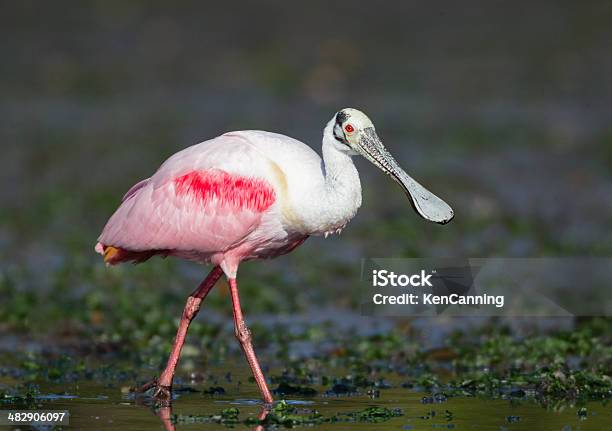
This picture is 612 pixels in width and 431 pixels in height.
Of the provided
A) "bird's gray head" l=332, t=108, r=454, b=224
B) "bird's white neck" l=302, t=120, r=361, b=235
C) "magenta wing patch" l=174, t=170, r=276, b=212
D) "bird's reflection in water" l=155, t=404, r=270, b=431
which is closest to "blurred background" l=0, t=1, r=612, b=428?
"bird's reflection in water" l=155, t=404, r=270, b=431

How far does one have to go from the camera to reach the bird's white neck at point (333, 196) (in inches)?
371

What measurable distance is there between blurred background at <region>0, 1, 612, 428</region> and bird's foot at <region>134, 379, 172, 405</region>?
109 cm

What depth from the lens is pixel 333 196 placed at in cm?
942

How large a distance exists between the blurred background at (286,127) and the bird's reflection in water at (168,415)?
164 centimetres

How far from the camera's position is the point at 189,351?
37.3 ft

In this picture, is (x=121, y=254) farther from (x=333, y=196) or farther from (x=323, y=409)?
(x=323, y=409)

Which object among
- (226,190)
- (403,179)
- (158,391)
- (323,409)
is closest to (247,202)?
(226,190)

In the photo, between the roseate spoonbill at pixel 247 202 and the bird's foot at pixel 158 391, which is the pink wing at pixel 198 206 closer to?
the roseate spoonbill at pixel 247 202

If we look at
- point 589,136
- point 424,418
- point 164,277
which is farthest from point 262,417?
point 589,136

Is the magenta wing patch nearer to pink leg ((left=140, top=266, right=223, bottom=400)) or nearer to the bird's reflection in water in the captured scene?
pink leg ((left=140, top=266, right=223, bottom=400))

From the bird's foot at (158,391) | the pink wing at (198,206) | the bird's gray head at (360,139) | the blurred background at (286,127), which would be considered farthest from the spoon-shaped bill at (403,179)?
the bird's foot at (158,391)

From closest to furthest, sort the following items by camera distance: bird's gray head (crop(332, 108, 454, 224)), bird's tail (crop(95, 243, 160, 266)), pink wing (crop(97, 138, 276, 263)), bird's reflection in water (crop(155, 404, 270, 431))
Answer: bird's reflection in water (crop(155, 404, 270, 431)) < bird's gray head (crop(332, 108, 454, 224)) < pink wing (crop(97, 138, 276, 263)) < bird's tail (crop(95, 243, 160, 266))

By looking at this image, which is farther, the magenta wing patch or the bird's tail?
the bird's tail

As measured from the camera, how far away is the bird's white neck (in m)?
9.43
